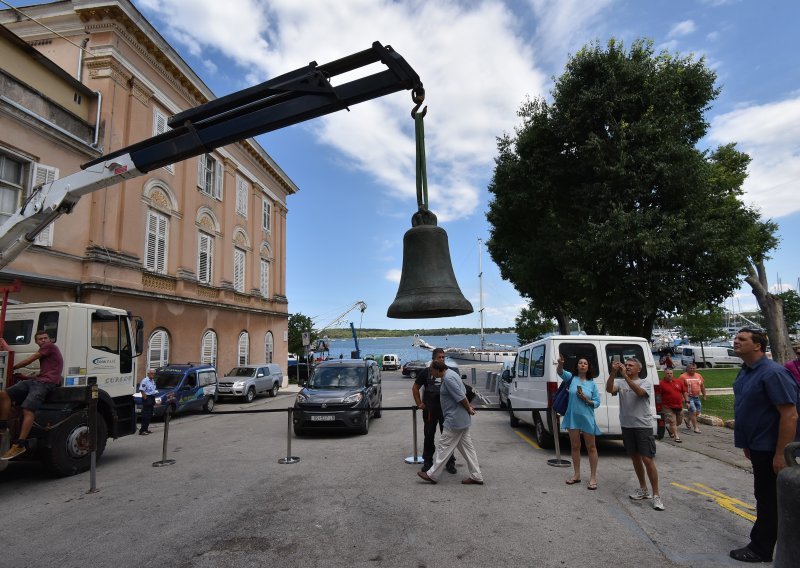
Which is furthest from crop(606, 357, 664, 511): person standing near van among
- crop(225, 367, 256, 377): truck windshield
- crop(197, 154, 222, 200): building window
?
crop(197, 154, 222, 200): building window

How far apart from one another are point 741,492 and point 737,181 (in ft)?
51.0

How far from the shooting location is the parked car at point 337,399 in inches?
389

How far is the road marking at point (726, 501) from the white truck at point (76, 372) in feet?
29.3

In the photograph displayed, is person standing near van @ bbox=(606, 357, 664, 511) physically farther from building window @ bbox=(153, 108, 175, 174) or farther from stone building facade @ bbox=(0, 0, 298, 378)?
building window @ bbox=(153, 108, 175, 174)

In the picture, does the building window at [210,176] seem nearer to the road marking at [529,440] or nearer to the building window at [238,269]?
the building window at [238,269]

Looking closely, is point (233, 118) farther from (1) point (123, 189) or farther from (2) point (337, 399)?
(1) point (123, 189)

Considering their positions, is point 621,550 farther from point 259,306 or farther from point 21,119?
point 259,306

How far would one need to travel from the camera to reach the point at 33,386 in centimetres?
650

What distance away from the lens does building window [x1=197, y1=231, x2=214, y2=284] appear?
786 inches

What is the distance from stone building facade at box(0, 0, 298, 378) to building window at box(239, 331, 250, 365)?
0.10 metres

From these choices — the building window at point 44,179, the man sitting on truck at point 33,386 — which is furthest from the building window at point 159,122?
the man sitting on truck at point 33,386

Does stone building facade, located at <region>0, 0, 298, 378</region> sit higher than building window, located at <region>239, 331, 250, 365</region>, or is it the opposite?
stone building facade, located at <region>0, 0, 298, 378</region>

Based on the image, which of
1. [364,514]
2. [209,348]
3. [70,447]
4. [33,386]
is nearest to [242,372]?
[209,348]

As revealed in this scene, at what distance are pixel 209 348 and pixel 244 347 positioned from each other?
10.6 ft
